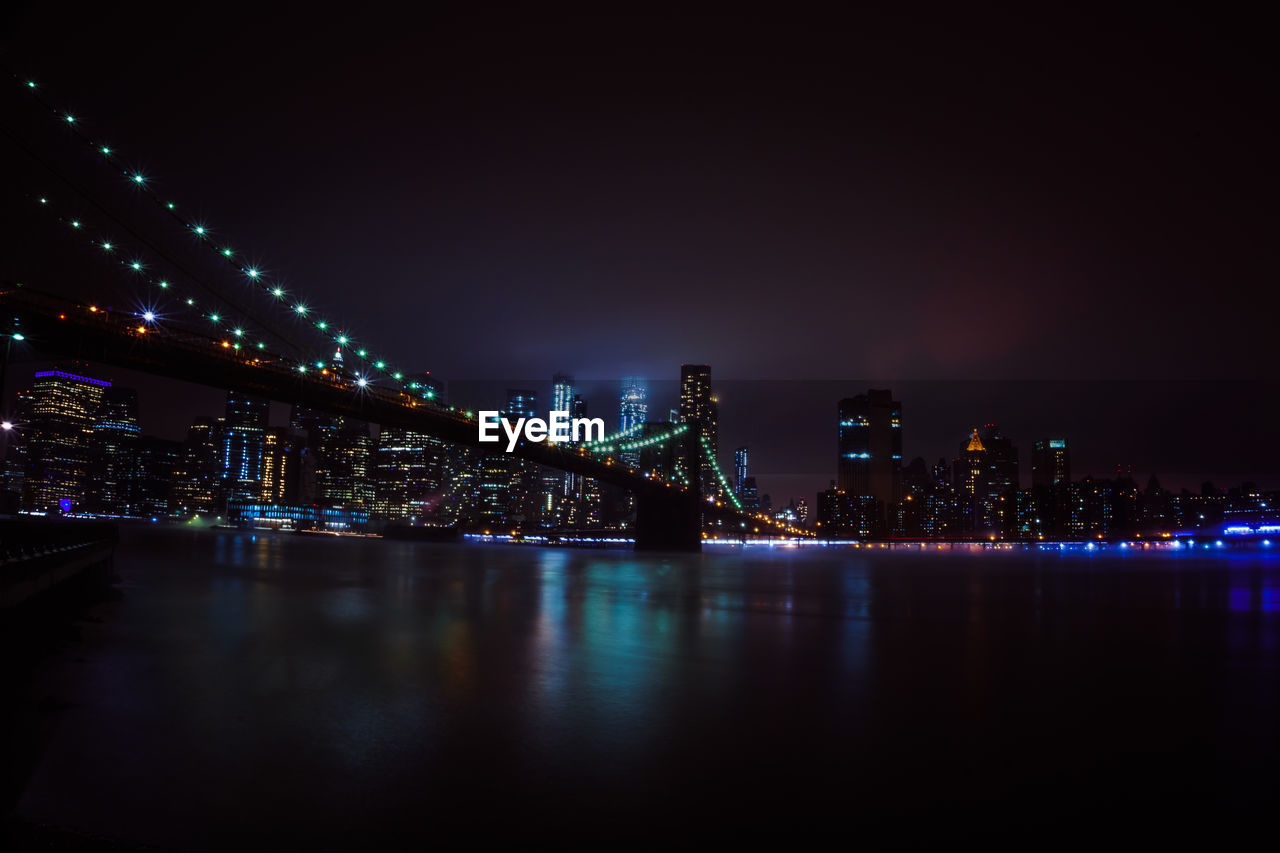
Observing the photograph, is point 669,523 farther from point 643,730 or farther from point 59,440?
point 59,440

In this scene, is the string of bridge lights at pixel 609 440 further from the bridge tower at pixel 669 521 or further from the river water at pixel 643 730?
the river water at pixel 643 730

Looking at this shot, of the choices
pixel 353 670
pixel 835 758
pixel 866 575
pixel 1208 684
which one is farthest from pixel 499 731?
pixel 866 575

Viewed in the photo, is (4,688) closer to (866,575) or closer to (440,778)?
(440,778)

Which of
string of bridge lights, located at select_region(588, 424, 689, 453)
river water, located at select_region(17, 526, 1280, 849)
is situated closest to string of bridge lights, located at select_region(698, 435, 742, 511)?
string of bridge lights, located at select_region(588, 424, 689, 453)

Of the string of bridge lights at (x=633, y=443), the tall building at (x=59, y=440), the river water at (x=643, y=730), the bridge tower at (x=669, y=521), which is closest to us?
the river water at (x=643, y=730)

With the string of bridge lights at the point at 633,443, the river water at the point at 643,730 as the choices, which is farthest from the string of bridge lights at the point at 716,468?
the river water at the point at 643,730

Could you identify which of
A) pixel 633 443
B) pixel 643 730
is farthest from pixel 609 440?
pixel 643 730
